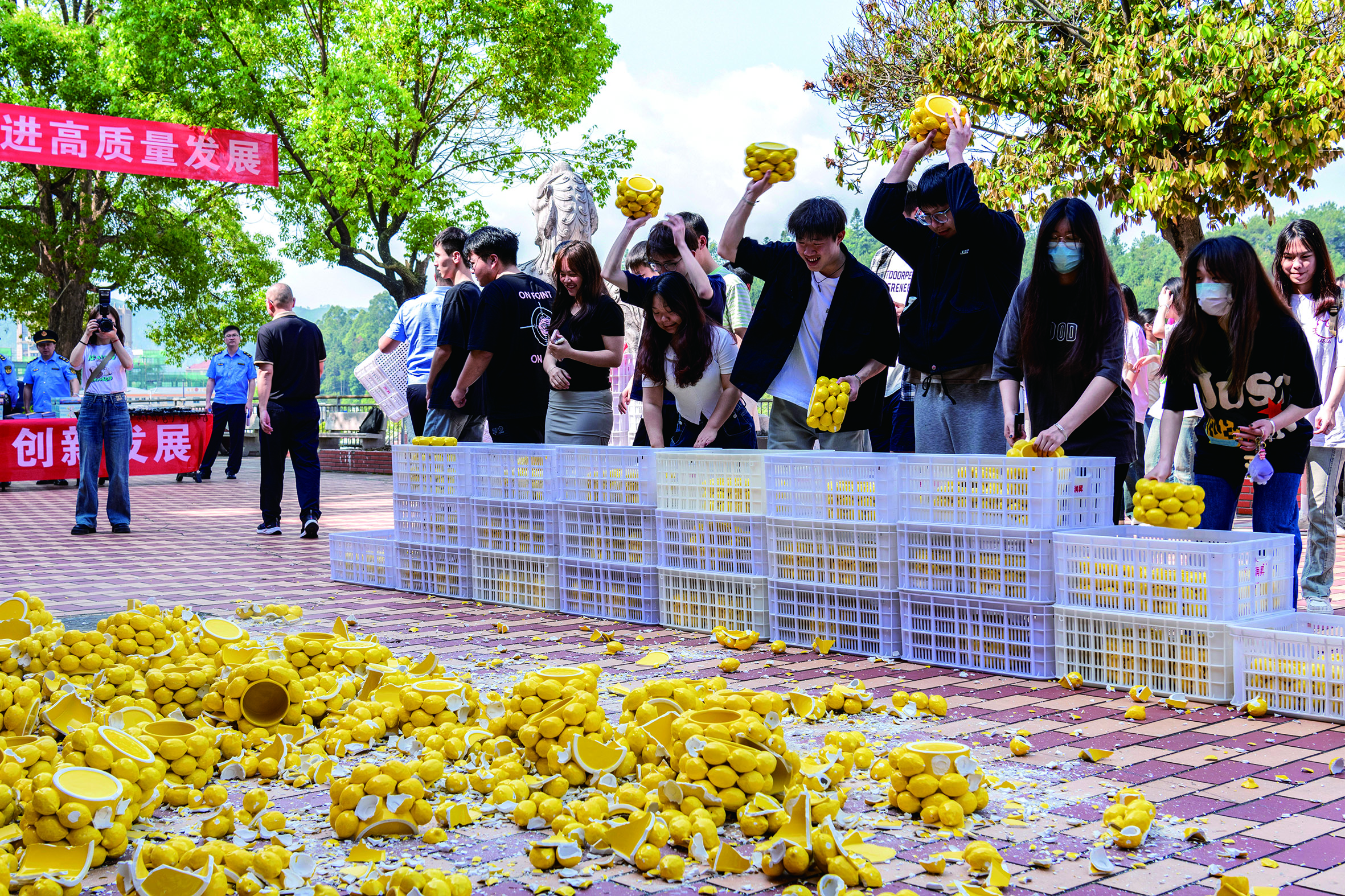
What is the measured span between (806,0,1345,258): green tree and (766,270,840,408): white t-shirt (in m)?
9.59

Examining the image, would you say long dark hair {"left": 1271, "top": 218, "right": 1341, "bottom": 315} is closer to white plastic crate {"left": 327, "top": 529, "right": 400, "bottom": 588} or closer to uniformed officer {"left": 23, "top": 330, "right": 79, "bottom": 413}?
white plastic crate {"left": 327, "top": 529, "right": 400, "bottom": 588}

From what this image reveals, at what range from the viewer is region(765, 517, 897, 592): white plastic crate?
4809mm

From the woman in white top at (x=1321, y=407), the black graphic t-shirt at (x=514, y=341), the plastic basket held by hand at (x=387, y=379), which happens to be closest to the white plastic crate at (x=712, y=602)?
the black graphic t-shirt at (x=514, y=341)

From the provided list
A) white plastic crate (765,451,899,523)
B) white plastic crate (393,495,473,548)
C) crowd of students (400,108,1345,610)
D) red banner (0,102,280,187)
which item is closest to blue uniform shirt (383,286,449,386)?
crowd of students (400,108,1345,610)

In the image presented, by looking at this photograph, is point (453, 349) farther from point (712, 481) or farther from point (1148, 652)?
point (1148, 652)

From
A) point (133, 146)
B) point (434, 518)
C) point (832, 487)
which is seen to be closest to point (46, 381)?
point (133, 146)

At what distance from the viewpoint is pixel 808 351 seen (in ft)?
18.4

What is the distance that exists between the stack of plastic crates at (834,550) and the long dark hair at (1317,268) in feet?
7.68

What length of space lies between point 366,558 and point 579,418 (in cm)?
165

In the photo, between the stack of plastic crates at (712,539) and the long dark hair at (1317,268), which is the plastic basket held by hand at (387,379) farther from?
the long dark hair at (1317,268)

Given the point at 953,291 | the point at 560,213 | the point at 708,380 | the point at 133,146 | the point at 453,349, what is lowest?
the point at 708,380

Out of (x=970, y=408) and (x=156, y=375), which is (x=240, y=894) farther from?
(x=156, y=375)

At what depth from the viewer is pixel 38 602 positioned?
15.5 ft

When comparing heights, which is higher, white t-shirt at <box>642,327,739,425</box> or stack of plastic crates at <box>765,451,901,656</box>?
white t-shirt at <box>642,327,739,425</box>
